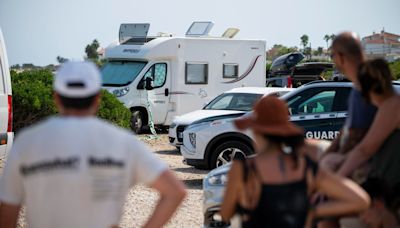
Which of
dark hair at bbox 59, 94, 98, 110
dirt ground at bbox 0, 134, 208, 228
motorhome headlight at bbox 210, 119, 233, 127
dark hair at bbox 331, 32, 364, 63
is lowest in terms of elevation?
dirt ground at bbox 0, 134, 208, 228

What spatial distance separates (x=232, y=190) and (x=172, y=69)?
17481 mm

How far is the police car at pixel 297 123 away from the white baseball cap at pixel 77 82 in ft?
26.1

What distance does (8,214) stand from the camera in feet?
10.9

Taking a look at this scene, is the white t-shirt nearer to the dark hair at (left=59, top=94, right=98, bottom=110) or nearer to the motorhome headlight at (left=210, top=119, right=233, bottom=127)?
the dark hair at (left=59, top=94, right=98, bottom=110)

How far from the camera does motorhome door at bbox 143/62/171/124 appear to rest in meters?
20.6

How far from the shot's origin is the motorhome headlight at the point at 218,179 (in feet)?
22.6

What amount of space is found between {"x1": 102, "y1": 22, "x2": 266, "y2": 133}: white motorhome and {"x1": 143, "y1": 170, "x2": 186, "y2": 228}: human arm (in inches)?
671

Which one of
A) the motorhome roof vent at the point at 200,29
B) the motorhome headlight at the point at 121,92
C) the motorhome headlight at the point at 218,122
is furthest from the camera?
the motorhome roof vent at the point at 200,29

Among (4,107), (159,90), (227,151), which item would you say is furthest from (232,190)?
(159,90)

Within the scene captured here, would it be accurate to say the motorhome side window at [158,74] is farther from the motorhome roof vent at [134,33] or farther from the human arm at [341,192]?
the human arm at [341,192]

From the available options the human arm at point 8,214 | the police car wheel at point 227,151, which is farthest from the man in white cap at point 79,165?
the police car wheel at point 227,151

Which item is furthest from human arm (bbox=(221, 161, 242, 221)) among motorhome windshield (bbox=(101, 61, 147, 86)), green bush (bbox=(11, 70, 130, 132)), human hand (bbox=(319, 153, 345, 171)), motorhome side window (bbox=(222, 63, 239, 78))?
motorhome side window (bbox=(222, 63, 239, 78))

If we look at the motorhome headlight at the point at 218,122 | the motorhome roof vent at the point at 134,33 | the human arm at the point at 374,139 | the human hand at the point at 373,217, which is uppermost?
the motorhome roof vent at the point at 134,33

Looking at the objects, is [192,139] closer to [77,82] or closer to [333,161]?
[333,161]
